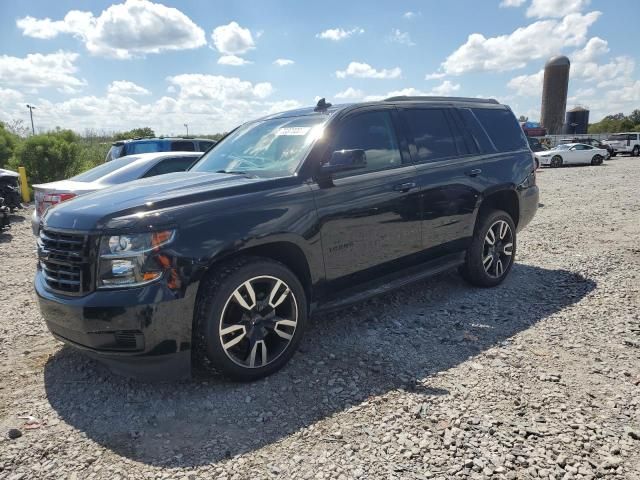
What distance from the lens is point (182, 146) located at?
1261cm

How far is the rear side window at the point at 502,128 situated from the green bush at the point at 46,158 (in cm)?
1651

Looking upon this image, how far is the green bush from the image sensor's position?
17.1 metres

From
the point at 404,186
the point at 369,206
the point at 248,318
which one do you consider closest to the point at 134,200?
the point at 248,318

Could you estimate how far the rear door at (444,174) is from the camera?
4.38m

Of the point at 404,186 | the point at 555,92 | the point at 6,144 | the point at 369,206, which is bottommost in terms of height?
the point at 369,206

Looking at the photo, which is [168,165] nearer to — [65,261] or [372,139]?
[372,139]

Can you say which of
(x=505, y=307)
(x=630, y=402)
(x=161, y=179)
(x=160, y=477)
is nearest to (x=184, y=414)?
(x=160, y=477)

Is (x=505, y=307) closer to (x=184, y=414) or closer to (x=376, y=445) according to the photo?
(x=376, y=445)

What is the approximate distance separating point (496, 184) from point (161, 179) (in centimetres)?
337

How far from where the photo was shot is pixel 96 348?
2959 mm

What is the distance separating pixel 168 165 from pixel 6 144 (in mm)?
13934

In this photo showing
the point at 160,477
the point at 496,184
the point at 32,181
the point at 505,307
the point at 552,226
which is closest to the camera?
the point at 160,477

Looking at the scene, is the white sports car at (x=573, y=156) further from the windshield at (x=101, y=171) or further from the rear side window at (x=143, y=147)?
the windshield at (x=101, y=171)

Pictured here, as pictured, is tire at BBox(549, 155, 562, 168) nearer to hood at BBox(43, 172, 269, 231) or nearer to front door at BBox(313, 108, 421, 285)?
front door at BBox(313, 108, 421, 285)
